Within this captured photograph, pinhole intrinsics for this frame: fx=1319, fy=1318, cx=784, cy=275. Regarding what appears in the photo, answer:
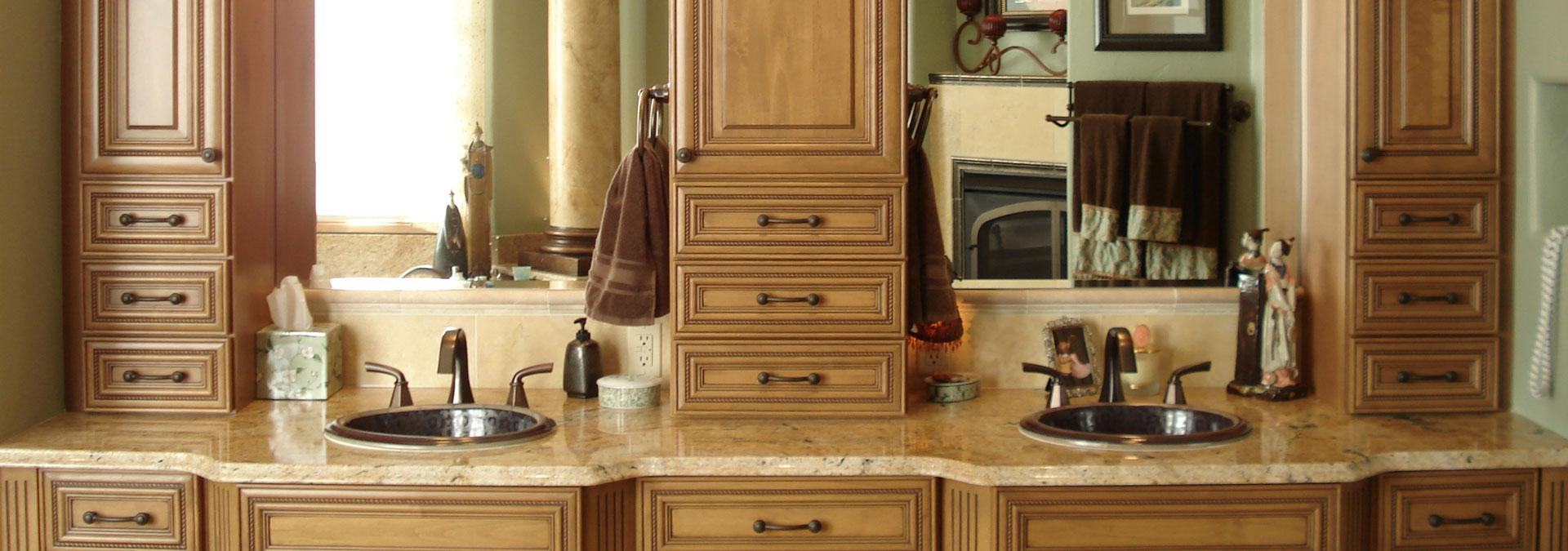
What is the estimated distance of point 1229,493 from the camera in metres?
2.12

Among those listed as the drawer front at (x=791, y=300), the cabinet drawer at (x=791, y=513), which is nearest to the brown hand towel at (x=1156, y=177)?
the drawer front at (x=791, y=300)

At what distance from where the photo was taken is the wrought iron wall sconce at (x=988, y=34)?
2.71 m

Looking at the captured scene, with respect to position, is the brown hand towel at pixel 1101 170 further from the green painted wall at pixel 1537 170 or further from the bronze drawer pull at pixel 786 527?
the bronze drawer pull at pixel 786 527

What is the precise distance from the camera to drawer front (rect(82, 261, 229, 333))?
2516 mm

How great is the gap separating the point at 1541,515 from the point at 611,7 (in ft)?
6.53

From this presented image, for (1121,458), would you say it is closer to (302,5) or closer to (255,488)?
(255,488)

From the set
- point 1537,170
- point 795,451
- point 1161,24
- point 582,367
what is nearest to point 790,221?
point 795,451

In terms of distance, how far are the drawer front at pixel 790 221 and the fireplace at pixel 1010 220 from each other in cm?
35

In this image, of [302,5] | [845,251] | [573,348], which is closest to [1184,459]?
[845,251]

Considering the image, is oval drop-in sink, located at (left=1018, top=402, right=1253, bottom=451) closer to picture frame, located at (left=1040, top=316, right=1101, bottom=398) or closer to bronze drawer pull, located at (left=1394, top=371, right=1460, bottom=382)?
picture frame, located at (left=1040, top=316, right=1101, bottom=398)

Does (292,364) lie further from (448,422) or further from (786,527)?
(786,527)

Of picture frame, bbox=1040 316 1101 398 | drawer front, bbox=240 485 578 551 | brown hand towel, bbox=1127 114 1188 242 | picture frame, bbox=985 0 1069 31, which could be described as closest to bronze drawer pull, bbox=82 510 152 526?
drawer front, bbox=240 485 578 551

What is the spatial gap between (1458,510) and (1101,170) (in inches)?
37.1

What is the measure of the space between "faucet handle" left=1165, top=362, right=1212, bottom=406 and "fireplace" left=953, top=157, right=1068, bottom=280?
334 mm
